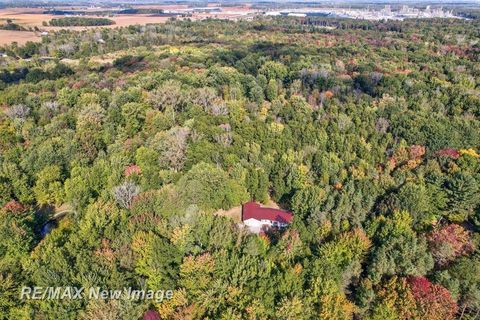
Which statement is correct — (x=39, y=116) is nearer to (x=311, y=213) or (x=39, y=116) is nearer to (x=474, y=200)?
(x=311, y=213)

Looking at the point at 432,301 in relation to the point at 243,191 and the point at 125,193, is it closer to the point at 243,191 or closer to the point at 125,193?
the point at 243,191

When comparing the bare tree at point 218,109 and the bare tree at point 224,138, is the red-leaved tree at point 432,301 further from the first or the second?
the bare tree at point 218,109

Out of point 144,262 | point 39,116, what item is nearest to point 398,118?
point 144,262

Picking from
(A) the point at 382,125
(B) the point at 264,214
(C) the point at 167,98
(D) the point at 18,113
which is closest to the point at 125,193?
(B) the point at 264,214

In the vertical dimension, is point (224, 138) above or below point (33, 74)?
below

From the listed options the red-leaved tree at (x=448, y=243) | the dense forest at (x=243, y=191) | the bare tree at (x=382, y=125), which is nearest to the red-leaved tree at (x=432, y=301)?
the dense forest at (x=243, y=191)

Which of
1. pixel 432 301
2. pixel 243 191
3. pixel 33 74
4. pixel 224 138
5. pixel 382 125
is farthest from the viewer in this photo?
pixel 33 74

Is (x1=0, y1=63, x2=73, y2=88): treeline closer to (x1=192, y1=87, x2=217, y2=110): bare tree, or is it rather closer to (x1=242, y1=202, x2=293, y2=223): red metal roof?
(x1=192, y1=87, x2=217, y2=110): bare tree

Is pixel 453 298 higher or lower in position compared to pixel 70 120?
lower
